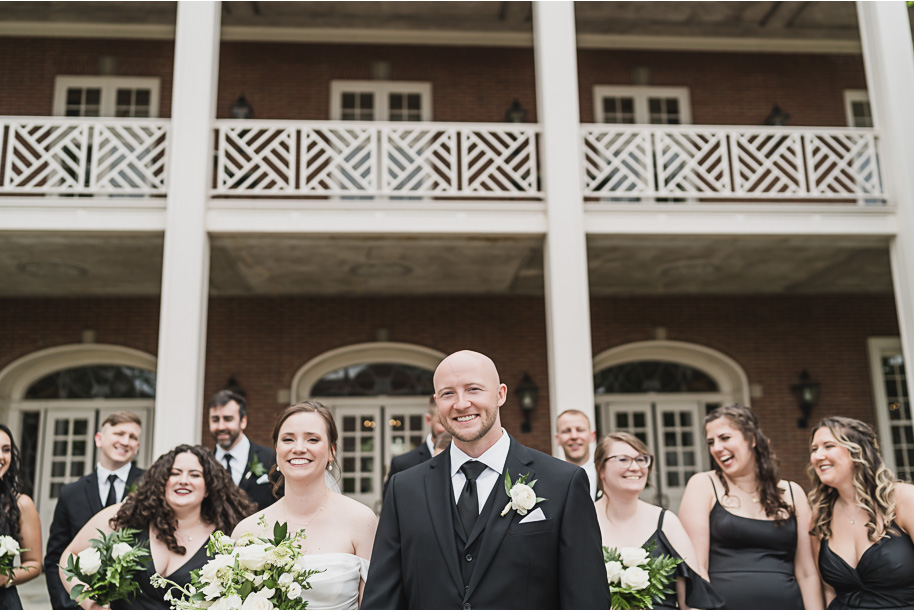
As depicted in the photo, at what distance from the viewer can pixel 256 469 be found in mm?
5020

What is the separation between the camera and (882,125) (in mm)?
8531

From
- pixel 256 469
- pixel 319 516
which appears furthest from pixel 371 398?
pixel 319 516

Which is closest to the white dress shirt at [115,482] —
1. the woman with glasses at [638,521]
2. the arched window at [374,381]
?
the woman with glasses at [638,521]

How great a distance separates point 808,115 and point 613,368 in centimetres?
520

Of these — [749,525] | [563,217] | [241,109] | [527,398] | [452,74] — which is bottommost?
[749,525]

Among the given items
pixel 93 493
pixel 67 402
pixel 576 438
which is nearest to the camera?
pixel 93 493

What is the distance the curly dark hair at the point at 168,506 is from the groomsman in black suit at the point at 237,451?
132 centimetres

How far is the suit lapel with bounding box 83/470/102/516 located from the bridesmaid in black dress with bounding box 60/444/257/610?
1.17 meters

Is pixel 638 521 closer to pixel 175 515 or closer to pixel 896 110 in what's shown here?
pixel 175 515

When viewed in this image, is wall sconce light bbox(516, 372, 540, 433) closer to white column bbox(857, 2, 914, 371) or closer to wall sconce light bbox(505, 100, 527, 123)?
wall sconce light bbox(505, 100, 527, 123)

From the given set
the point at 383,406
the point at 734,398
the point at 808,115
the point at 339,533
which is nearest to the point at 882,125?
the point at 808,115

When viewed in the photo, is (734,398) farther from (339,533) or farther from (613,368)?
(339,533)

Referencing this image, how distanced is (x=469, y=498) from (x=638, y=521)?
160 cm

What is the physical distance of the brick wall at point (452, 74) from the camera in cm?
1127
